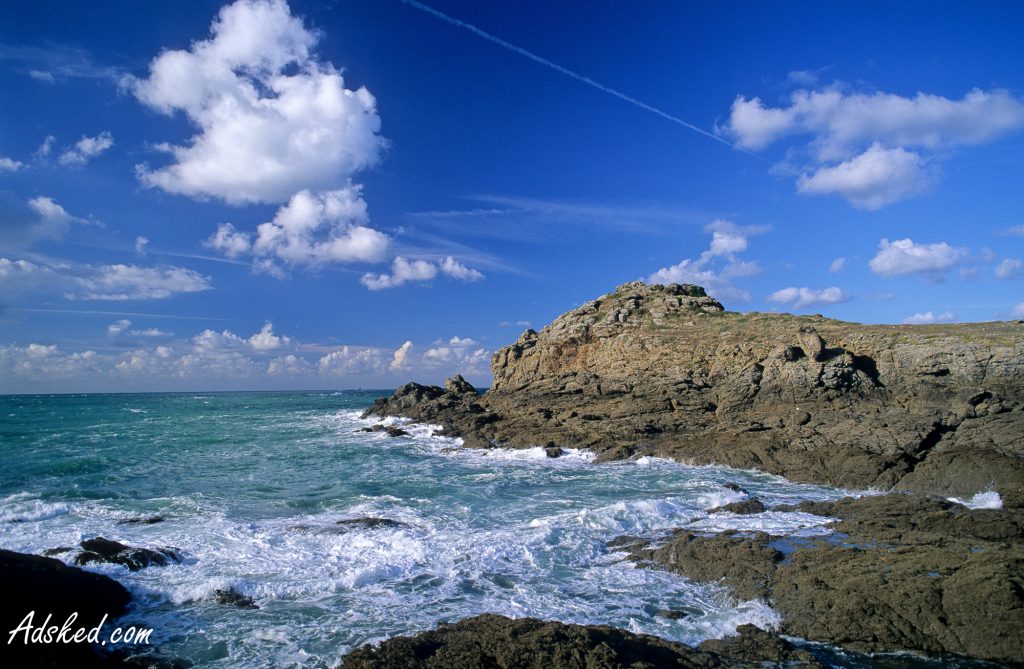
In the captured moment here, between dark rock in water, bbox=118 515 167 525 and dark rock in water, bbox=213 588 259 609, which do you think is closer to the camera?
dark rock in water, bbox=213 588 259 609

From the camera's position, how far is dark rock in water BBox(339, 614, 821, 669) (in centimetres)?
721

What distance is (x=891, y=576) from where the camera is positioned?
31.0 ft

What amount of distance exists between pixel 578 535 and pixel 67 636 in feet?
34.4

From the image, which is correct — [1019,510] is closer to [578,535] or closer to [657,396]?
[578,535]

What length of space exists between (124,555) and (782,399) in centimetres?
3144

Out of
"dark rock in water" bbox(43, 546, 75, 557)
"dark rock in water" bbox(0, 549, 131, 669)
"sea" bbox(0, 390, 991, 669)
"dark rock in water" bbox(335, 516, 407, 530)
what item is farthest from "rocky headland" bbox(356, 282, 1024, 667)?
"dark rock in water" bbox(43, 546, 75, 557)

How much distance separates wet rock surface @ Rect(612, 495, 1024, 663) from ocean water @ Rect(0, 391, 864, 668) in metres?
0.70

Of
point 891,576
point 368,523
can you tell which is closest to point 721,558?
point 891,576

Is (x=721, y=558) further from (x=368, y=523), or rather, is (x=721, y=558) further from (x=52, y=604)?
(x=52, y=604)

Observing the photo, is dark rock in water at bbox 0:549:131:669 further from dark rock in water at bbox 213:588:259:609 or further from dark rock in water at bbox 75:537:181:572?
dark rock in water at bbox 75:537:181:572

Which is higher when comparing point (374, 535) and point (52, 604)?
point (52, 604)

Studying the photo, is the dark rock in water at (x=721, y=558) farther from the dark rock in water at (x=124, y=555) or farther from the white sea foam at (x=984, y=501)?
the dark rock in water at (x=124, y=555)

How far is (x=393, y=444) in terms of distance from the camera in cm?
3697

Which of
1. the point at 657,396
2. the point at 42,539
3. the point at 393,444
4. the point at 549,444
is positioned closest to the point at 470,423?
the point at 393,444
